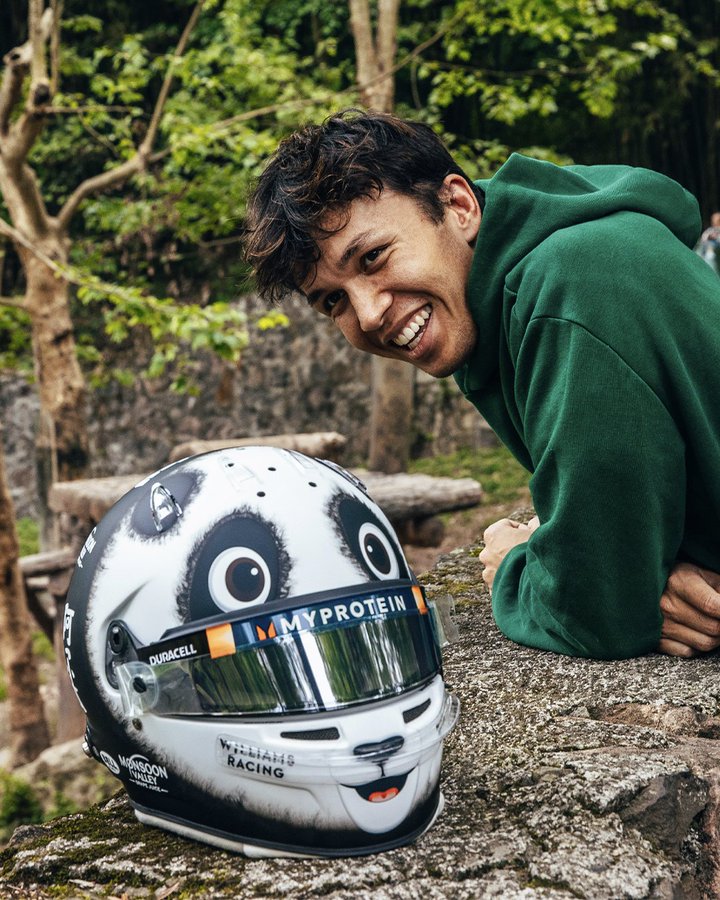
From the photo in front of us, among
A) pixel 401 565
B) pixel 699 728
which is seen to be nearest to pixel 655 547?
pixel 699 728

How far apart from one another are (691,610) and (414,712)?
0.77 meters

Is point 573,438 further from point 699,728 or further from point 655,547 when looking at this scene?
point 699,728

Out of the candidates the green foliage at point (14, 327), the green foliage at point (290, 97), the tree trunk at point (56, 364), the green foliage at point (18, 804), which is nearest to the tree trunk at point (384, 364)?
the green foliage at point (290, 97)

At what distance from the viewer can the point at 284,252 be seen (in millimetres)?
2121

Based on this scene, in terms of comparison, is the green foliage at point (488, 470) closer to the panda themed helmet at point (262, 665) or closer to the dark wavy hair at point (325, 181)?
the dark wavy hair at point (325, 181)

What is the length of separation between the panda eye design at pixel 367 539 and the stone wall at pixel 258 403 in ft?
33.3

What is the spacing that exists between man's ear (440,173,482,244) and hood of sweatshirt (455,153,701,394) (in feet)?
0.31

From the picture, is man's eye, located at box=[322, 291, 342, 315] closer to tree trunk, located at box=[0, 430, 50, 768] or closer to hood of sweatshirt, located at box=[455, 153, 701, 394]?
hood of sweatshirt, located at box=[455, 153, 701, 394]

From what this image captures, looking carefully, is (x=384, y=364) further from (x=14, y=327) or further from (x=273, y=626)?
(x=273, y=626)

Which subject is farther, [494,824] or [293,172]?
[293,172]

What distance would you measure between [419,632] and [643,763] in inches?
17.0

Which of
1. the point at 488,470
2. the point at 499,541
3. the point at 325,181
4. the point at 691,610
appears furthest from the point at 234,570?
the point at 488,470

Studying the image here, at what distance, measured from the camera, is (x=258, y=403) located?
1217cm

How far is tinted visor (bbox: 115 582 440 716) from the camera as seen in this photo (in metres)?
1.52
